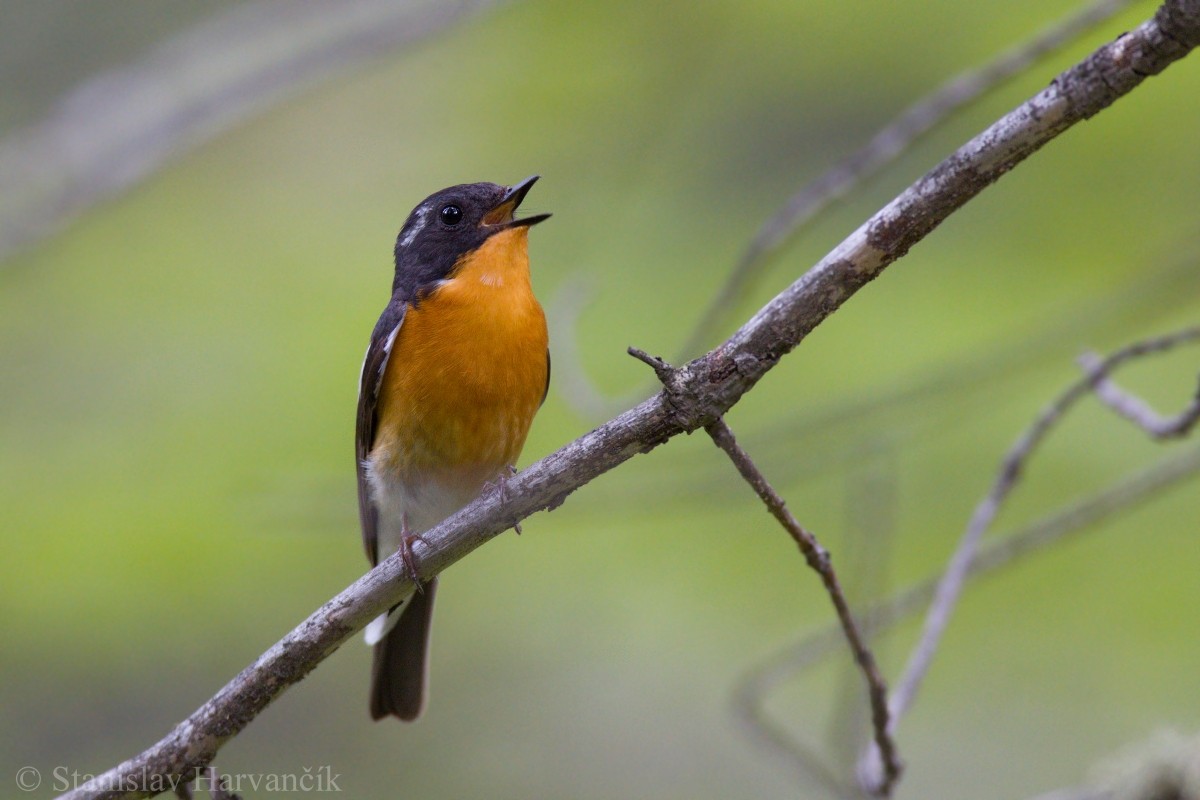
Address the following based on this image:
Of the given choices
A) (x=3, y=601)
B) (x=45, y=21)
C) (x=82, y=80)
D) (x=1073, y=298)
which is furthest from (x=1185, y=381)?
(x=45, y=21)

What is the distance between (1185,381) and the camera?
199 inches

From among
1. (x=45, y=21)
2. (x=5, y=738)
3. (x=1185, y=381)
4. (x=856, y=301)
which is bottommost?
(x=1185, y=381)

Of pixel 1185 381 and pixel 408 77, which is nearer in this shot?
pixel 1185 381

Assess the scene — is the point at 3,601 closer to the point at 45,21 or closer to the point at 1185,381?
the point at 1185,381

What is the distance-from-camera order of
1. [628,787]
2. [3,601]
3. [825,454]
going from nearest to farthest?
[825,454]
[3,601]
[628,787]

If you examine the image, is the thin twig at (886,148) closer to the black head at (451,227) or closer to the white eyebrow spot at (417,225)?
the black head at (451,227)

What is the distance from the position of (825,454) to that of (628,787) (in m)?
2.94

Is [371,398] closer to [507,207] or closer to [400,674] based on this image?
[507,207]

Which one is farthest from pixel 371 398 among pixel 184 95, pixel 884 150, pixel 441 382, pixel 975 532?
pixel 184 95

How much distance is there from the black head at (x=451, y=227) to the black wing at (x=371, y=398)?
0.42 ft

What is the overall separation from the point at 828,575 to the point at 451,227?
2558 mm

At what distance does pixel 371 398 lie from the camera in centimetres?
467

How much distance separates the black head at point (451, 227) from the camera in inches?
185

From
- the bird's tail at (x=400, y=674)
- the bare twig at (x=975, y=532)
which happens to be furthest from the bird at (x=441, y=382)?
the bare twig at (x=975, y=532)
